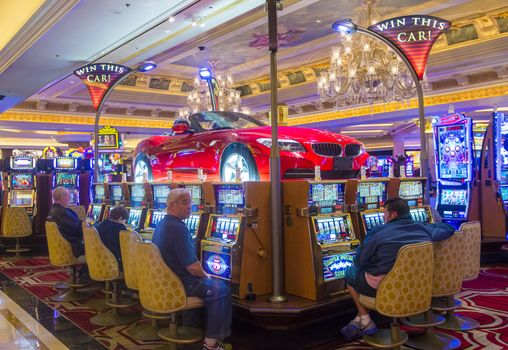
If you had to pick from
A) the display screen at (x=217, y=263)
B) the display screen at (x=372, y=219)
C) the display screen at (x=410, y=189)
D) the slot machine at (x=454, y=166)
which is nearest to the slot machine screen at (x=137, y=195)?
the display screen at (x=217, y=263)

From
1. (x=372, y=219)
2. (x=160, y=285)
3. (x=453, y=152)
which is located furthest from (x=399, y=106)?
(x=160, y=285)

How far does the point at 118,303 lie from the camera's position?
468cm

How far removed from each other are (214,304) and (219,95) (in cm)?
888

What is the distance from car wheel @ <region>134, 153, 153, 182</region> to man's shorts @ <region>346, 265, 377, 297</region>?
412 centimetres

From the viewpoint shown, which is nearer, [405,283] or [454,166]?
[405,283]

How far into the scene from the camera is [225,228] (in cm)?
412

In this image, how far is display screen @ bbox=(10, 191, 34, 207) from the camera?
9.32 meters

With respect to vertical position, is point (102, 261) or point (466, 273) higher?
point (102, 261)

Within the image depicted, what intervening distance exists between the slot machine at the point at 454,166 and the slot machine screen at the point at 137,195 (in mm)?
5110

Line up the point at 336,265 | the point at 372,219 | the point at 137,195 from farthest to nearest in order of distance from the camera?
the point at 137,195 → the point at 372,219 → the point at 336,265

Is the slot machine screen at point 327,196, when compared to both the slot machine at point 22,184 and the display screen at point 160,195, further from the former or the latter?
the slot machine at point 22,184

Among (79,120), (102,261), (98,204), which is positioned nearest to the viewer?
(102,261)

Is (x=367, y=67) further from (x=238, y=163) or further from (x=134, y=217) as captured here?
(x=134, y=217)

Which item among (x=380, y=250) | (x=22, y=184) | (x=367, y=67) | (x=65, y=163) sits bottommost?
(x=380, y=250)
